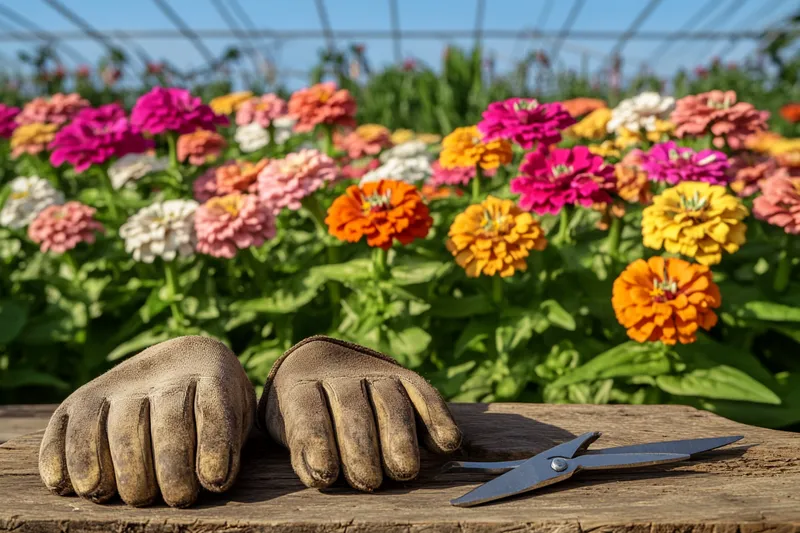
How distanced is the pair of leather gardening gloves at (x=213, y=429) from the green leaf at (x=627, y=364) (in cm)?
79

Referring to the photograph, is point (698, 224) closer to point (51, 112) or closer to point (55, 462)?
point (55, 462)

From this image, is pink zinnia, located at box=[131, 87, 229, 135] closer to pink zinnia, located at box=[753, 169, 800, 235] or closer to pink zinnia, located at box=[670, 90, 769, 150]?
pink zinnia, located at box=[670, 90, 769, 150]

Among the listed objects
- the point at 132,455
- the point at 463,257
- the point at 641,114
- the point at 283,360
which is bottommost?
the point at 132,455

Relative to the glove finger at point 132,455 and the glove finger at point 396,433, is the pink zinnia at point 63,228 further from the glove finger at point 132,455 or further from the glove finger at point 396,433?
the glove finger at point 396,433

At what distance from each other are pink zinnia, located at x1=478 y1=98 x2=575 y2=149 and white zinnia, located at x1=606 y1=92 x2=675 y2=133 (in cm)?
50

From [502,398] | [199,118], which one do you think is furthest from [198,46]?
[502,398]

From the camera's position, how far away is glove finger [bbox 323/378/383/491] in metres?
1.23

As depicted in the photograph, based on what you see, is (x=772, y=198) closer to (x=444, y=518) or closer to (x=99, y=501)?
(x=444, y=518)

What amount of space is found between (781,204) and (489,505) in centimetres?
156

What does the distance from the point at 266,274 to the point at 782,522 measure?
199cm

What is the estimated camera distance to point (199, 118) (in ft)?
9.67

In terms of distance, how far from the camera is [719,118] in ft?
8.36

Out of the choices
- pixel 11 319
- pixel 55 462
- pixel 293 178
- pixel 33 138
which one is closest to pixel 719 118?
pixel 293 178

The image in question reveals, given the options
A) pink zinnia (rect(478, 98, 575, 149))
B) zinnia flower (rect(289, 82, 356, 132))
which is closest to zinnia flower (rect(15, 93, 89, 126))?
zinnia flower (rect(289, 82, 356, 132))
